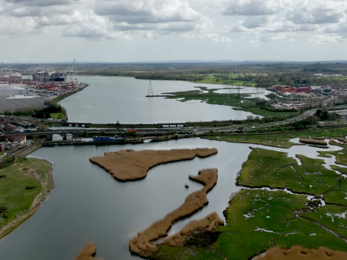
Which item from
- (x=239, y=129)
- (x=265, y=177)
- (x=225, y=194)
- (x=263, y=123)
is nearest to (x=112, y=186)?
(x=225, y=194)

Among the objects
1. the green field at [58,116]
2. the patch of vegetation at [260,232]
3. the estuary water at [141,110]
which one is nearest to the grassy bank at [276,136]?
the estuary water at [141,110]

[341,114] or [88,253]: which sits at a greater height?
[341,114]

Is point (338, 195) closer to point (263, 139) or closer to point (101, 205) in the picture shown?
→ point (101, 205)

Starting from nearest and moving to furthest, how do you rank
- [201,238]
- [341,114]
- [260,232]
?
[201,238] → [260,232] → [341,114]

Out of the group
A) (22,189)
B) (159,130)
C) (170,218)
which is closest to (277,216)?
(170,218)

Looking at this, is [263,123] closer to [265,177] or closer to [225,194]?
[265,177]

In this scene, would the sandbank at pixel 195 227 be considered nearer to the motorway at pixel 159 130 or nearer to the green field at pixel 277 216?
the green field at pixel 277 216

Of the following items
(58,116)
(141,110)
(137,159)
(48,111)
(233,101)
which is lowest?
(137,159)
